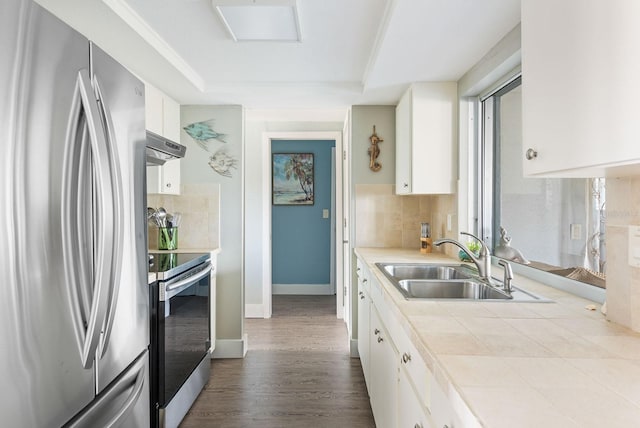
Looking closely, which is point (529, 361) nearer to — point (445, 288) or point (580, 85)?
point (580, 85)

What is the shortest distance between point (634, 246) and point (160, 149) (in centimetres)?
201

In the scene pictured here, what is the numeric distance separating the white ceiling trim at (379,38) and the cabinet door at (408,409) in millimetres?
1488

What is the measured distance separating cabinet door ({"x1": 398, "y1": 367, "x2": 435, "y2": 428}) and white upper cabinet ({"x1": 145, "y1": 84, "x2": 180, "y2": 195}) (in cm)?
211

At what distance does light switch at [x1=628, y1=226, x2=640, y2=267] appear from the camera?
1051 millimetres

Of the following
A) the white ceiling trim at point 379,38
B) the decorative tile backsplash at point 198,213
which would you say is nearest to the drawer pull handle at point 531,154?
the white ceiling trim at point 379,38

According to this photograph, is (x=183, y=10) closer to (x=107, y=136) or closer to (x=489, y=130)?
(x=107, y=136)

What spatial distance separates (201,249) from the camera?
9.78 feet

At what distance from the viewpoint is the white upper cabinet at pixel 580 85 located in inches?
28.9

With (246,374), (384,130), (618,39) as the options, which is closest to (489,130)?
(384,130)

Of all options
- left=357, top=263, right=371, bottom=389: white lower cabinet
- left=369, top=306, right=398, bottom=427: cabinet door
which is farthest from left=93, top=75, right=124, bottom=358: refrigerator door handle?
left=357, top=263, right=371, bottom=389: white lower cabinet

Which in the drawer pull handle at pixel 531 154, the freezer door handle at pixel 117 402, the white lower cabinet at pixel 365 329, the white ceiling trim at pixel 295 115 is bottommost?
the white lower cabinet at pixel 365 329

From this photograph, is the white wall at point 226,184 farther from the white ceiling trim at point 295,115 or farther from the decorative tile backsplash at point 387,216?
the decorative tile backsplash at point 387,216

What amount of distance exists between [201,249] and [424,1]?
7.54ft

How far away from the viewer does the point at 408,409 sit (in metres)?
1.25
